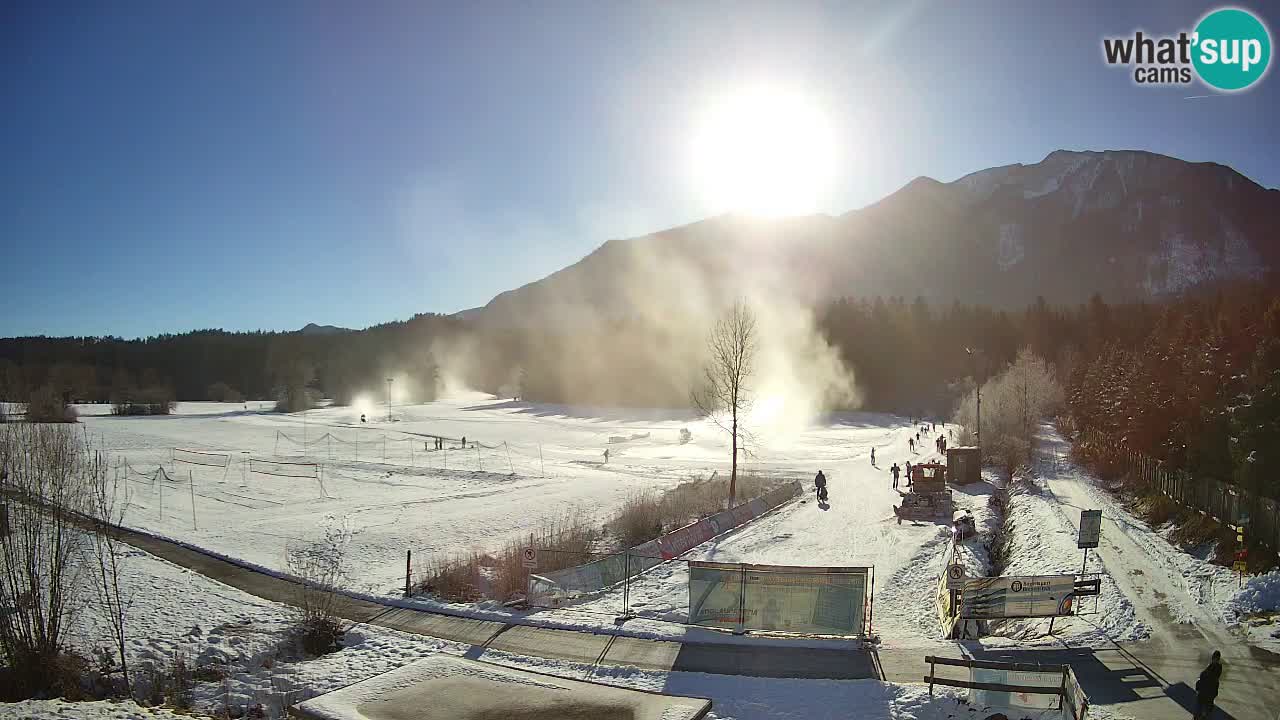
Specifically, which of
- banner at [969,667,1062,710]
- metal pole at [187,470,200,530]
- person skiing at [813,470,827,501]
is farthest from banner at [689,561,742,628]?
metal pole at [187,470,200,530]

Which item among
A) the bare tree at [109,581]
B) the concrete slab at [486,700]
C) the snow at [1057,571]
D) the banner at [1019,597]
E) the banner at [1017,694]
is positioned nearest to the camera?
the banner at [1017,694]

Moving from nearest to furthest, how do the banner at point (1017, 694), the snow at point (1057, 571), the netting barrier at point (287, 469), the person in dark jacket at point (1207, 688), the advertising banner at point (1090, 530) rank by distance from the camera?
the banner at point (1017, 694), the person in dark jacket at point (1207, 688), the snow at point (1057, 571), the advertising banner at point (1090, 530), the netting barrier at point (287, 469)

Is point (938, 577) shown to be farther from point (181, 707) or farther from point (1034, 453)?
point (1034, 453)

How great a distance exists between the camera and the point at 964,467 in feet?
141

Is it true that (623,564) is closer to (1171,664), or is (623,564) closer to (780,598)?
(780,598)

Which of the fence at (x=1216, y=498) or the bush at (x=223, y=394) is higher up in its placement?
the bush at (x=223, y=394)

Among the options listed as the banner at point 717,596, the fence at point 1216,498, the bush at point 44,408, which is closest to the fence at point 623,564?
the banner at point 717,596

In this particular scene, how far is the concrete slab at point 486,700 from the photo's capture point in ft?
38.3

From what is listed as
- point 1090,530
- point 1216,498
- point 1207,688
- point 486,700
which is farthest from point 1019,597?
point 486,700

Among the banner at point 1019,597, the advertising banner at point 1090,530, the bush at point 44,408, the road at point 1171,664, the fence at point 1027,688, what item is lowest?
the road at point 1171,664

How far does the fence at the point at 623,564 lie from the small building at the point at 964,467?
1685 centimetres

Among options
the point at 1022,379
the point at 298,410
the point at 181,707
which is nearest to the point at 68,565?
the point at 181,707

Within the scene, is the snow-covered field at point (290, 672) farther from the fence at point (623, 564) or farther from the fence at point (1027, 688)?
the fence at point (623, 564)

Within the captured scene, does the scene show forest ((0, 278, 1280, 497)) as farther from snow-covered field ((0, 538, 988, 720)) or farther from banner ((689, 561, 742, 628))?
banner ((689, 561, 742, 628))
